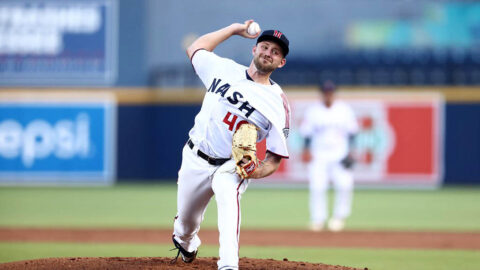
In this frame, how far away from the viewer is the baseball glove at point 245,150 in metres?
4.86

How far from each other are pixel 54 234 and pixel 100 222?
1430 mm

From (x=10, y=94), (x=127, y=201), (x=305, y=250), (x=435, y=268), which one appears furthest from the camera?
(x=10, y=94)

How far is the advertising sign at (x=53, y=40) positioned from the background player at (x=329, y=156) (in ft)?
27.3

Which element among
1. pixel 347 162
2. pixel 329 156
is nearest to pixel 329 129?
pixel 329 156

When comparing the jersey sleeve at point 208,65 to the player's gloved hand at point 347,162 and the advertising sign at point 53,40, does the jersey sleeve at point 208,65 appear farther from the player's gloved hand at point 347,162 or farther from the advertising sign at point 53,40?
the advertising sign at point 53,40

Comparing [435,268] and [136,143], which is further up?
[136,143]

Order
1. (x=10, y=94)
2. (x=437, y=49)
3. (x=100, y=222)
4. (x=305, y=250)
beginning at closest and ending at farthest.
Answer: (x=305, y=250) → (x=100, y=222) → (x=10, y=94) → (x=437, y=49)

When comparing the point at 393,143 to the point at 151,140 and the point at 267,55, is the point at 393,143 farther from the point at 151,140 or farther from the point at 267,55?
the point at 267,55

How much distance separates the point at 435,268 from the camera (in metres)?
6.58

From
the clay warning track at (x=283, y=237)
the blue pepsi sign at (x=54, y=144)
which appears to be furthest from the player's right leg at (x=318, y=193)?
the blue pepsi sign at (x=54, y=144)

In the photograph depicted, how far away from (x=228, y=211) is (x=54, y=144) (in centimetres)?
1248

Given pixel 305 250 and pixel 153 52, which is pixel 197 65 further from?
pixel 153 52

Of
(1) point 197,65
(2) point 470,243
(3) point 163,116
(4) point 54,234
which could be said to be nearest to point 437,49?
(3) point 163,116

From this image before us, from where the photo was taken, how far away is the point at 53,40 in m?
17.5
